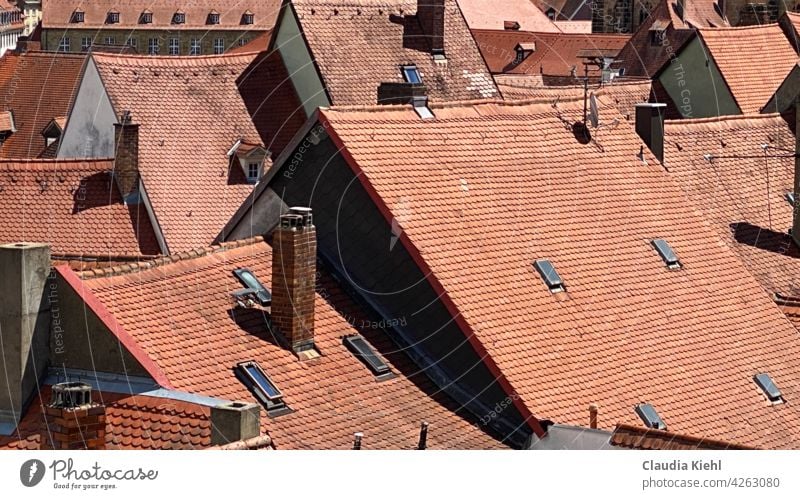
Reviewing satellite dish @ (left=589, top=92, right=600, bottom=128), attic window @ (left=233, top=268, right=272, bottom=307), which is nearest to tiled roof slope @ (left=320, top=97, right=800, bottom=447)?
Result: satellite dish @ (left=589, top=92, right=600, bottom=128)

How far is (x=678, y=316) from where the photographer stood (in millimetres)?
37188

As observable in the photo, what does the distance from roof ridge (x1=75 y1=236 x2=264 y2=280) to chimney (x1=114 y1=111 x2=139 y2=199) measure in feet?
45.2

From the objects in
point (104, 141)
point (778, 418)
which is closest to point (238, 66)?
point (104, 141)

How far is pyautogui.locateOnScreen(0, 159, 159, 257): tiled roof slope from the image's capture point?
4709 centimetres

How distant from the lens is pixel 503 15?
361 feet

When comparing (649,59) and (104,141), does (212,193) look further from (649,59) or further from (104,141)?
(649,59)

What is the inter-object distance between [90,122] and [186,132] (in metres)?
3.17

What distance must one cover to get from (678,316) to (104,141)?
64.2 feet

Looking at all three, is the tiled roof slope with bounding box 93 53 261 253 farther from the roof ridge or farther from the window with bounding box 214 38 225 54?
the window with bounding box 214 38 225 54

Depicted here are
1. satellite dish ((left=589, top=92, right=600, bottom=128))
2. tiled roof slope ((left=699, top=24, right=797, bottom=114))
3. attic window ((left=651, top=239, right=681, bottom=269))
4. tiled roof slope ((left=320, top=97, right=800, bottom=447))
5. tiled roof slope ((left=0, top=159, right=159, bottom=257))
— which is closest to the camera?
tiled roof slope ((left=320, top=97, right=800, bottom=447))

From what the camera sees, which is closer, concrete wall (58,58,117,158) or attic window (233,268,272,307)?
attic window (233,268,272,307)

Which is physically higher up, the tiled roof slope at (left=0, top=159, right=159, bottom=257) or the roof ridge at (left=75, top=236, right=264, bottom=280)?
the roof ridge at (left=75, top=236, right=264, bottom=280)

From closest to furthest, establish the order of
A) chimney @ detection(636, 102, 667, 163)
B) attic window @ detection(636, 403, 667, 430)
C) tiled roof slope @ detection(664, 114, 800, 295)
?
1. attic window @ detection(636, 403, 667, 430)
2. tiled roof slope @ detection(664, 114, 800, 295)
3. chimney @ detection(636, 102, 667, 163)

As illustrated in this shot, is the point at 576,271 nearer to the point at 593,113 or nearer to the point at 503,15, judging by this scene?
the point at 593,113
